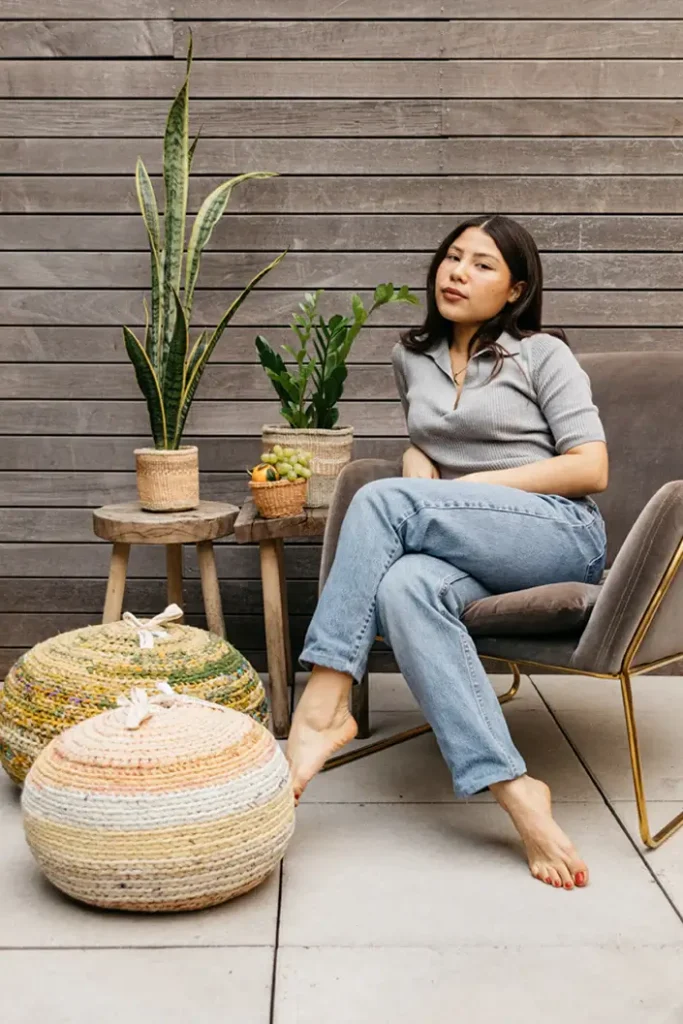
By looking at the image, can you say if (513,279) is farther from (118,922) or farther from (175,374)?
(118,922)

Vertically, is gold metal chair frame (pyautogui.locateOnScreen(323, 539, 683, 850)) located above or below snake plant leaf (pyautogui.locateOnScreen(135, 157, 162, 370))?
below

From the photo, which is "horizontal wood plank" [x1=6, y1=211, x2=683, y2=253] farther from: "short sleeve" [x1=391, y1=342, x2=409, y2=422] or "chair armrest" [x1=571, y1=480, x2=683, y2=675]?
"chair armrest" [x1=571, y1=480, x2=683, y2=675]

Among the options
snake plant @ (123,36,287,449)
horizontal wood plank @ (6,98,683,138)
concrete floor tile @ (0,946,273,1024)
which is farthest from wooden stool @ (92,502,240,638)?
concrete floor tile @ (0,946,273,1024)

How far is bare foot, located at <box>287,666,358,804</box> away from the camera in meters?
2.13

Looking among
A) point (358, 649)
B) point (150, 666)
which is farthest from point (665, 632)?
point (150, 666)

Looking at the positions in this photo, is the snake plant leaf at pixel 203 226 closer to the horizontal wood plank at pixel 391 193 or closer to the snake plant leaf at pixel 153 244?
the snake plant leaf at pixel 153 244

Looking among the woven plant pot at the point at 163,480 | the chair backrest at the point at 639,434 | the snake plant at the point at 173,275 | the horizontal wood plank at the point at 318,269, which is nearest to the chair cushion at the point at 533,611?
the chair backrest at the point at 639,434

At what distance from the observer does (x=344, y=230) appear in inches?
123

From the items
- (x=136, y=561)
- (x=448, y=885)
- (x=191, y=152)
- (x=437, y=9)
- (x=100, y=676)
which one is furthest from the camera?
(x=136, y=561)

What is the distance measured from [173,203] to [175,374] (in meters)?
0.44

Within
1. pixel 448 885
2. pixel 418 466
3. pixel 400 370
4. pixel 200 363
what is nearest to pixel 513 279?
pixel 400 370

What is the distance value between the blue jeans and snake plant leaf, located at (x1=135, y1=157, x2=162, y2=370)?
908mm

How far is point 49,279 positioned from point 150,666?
1400mm

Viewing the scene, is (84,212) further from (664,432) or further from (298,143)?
(664,432)
